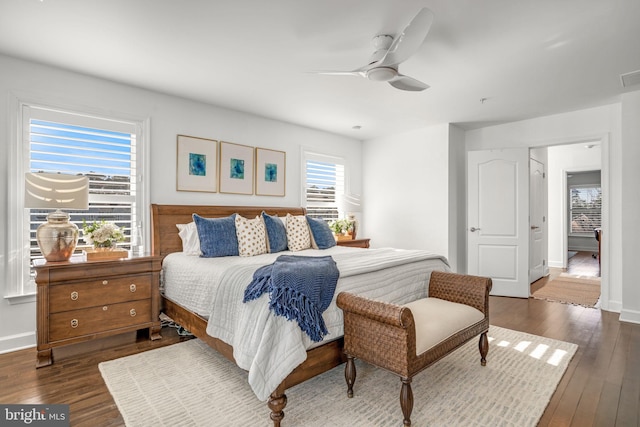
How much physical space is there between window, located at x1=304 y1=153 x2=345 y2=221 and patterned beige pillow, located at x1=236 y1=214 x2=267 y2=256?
1738mm

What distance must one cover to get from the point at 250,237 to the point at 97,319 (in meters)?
1.51

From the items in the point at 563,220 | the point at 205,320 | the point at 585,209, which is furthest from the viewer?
the point at 585,209

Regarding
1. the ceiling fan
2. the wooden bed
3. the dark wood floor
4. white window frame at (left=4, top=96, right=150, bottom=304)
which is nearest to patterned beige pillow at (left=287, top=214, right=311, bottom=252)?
the wooden bed

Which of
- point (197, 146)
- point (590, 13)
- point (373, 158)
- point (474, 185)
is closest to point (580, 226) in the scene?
point (474, 185)

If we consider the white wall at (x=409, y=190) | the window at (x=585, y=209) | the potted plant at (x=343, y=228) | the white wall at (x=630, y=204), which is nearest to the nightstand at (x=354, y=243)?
the potted plant at (x=343, y=228)

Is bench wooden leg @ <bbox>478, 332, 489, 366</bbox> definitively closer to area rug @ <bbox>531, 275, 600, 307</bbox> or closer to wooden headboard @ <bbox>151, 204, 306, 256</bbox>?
area rug @ <bbox>531, 275, 600, 307</bbox>

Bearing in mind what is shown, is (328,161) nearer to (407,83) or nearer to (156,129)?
(156,129)

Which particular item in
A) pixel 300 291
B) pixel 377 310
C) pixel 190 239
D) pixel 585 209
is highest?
pixel 585 209

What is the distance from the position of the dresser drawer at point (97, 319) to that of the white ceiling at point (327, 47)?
2.22 meters

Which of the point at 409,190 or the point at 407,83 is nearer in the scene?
the point at 407,83

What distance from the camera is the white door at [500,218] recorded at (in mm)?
A: 4762

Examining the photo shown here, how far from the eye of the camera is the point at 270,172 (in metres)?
4.74

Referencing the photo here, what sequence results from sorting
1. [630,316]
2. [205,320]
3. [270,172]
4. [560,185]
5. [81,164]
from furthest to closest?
[560,185] < [270,172] < [630,316] < [81,164] < [205,320]

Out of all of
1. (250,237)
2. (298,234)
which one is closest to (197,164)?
(250,237)
